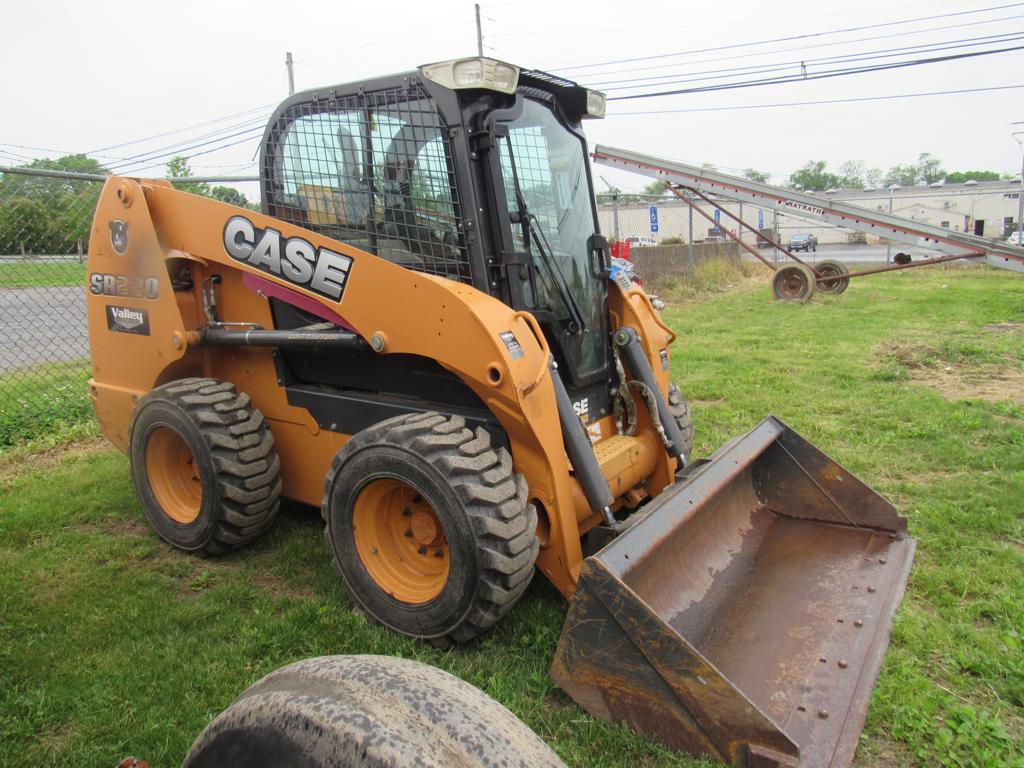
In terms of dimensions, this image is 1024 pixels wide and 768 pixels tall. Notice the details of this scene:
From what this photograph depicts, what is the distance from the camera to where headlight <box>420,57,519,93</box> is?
312 cm

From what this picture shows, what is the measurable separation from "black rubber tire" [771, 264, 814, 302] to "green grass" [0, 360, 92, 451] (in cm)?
1157

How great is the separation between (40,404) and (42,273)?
1.46m

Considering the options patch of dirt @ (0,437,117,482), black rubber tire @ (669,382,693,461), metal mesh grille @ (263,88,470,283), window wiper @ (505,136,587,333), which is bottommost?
patch of dirt @ (0,437,117,482)

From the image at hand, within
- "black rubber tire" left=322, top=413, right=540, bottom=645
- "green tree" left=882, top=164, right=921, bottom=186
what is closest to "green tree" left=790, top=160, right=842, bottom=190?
"green tree" left=882, top=164, right=921, bottom=186

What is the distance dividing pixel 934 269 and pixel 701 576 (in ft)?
69.3

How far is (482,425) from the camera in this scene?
131 inches

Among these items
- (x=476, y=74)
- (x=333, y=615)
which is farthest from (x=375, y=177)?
(x=333, y=615)

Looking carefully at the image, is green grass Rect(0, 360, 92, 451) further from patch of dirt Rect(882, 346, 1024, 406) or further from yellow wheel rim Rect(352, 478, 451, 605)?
patch of dirt Rect(882, 346, 1024, 406)

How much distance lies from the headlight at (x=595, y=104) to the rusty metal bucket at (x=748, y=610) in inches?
73.2

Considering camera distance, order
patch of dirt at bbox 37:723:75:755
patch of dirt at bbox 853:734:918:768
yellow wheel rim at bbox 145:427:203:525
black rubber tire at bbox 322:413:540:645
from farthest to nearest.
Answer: yellow wheel rim at bbox 145:427:203:525, black rubber tire at bbox 322:413:540:645, patch of dirt at bbox 37:723:75:755, patch of dirt at bbox 853:734:918:768

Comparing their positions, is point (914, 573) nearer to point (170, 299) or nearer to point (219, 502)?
point (219, 502)

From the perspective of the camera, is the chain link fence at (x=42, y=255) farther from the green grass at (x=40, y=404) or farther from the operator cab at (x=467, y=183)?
the operator cab at (x=467, y=183)

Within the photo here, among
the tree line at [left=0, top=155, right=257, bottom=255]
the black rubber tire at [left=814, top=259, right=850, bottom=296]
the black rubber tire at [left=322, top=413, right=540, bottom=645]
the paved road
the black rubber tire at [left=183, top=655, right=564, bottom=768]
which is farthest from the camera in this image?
the black rubber tire at [left=814, top=259, right=850, bottom=296]

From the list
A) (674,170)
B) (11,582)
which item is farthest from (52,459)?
(674,170)
